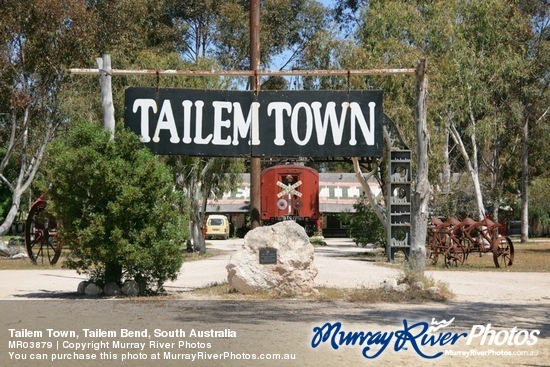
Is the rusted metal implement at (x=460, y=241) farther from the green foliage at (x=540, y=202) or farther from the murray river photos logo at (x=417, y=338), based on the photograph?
the green foliage at (x=540, y=202)

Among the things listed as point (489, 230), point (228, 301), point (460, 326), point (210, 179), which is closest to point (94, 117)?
point (210, 179)

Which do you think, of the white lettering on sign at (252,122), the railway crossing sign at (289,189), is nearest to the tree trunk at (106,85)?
the white lettering on sign at (252,122)

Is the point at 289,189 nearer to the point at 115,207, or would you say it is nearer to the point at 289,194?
the point at 289,194

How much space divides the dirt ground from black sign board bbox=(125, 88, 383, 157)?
324cm

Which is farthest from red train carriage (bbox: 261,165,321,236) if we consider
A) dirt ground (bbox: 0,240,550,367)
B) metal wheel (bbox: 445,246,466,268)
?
dirt ground (bbox: 0,240,550,367)

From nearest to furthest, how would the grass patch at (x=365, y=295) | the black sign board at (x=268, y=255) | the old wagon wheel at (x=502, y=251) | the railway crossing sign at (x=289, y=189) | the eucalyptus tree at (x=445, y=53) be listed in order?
the grass patch at (x=365, y=295), the black sign board at (x=268, y=255), the old wagon wheel at (x=502, y=251), the eucalyptus tree at (x=445, y=53), the railway crossing sign at (x=289, y=189)

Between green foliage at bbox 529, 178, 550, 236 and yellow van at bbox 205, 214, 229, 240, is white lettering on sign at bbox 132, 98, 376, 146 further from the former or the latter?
green foliage at bbox 529, 178, 550, 236

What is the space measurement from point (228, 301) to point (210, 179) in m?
23.6

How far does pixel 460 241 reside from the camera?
3003cm

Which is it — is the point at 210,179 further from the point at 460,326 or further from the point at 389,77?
the point at 460,326

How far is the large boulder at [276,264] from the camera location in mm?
17516

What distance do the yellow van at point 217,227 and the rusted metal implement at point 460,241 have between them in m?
32.2

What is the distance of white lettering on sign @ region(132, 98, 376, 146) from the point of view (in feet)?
60.0

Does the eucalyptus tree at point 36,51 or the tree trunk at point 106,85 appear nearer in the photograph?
the tree trunk at point 106,85
